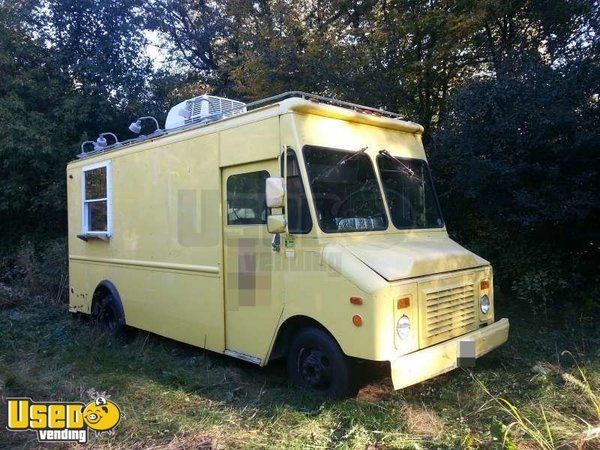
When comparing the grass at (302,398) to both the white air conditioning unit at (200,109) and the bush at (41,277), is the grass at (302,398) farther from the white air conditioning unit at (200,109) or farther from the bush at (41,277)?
the bush at (41,277)

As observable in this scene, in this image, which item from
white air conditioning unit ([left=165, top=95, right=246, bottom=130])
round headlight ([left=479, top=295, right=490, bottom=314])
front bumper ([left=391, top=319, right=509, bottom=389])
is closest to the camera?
front bumper ([left=391, top=319, right=509, bottom=389])

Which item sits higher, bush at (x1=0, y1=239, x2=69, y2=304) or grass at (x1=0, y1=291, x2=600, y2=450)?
bush at (x1=0, y1=239, x2=69, y2=304)

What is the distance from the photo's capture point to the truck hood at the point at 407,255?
4.34 m

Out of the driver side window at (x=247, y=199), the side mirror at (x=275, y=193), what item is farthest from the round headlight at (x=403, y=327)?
the driver side window at (x=247, y=199)

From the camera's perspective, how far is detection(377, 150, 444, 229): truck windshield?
5.28 metres

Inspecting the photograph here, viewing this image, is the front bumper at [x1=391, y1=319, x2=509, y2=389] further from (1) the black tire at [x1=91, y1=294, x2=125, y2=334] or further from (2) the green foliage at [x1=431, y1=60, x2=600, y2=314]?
(1) the black tire at [x1=91, y1=294, x2=125, y2=334]

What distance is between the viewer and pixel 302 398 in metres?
4.65

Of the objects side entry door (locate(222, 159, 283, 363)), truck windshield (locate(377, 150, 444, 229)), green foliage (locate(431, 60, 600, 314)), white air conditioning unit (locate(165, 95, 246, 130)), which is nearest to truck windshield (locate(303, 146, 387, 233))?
truck windshield (locate(377, 150, 444, 229))

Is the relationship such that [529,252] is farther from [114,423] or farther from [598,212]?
[114,423]

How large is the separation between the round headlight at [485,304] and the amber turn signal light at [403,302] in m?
1.27

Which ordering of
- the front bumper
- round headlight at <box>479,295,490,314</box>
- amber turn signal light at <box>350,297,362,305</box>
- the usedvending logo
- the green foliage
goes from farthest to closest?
the green foliage, round headlight at <box>479,295,490,314</box>, amber turn signal light at <box>350,297,362,305</box>, the front bumper, the usedvending logo

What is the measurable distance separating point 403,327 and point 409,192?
1815 mm

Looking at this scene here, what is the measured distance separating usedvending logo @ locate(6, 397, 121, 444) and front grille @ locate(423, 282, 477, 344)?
277 centimetres

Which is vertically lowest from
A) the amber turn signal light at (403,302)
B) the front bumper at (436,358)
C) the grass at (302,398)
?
the grass at (302,398)
